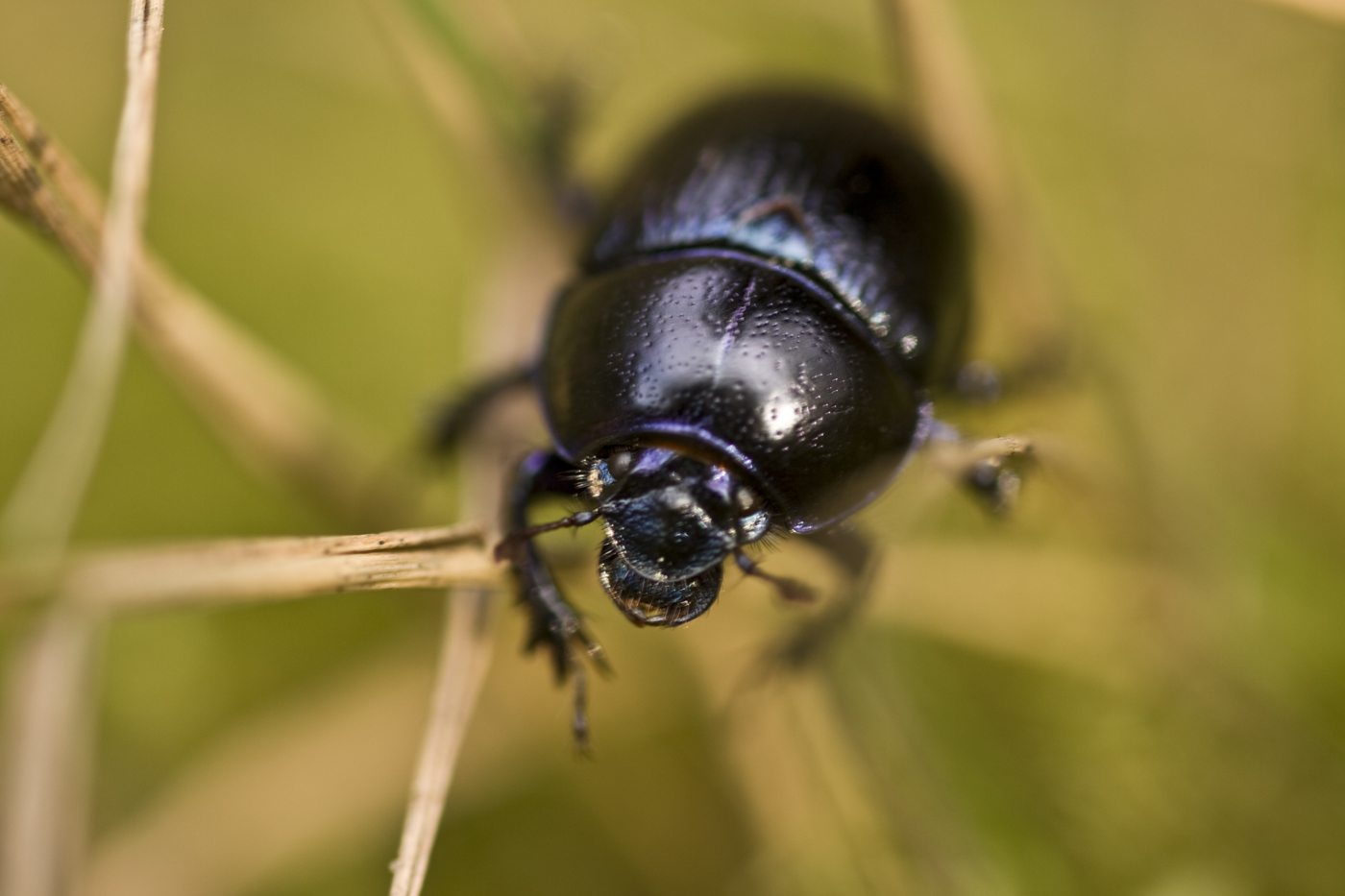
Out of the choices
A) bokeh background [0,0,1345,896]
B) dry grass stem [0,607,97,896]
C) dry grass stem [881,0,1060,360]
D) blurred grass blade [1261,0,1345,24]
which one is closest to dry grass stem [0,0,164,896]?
dry grass stem [0,607,97,896]

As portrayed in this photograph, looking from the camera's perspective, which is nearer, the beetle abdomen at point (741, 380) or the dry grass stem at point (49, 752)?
the beetle abdomen at point (741, 380)

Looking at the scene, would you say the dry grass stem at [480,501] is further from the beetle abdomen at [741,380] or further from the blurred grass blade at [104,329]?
the blurred grass blade at [104,329]

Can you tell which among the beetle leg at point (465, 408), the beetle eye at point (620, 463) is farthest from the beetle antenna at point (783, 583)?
the beetle leg at point (465, 408)

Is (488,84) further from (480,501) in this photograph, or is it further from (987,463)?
(987,463)

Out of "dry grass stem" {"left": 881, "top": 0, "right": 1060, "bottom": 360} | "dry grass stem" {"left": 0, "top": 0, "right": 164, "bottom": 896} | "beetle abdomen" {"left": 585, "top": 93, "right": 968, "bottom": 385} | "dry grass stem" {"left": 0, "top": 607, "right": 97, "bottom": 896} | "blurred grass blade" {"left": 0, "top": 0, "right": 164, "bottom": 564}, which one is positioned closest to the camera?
"blurred grass blade" {"left": 0, "top": 0, "right": 164, "bottom": 564}

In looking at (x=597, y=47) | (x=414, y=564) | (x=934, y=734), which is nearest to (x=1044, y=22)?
(x=597, y=47)

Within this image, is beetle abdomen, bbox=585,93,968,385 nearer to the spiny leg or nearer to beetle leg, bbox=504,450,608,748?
the spiny leg

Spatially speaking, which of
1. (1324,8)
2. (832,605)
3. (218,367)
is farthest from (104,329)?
(1324,8)
